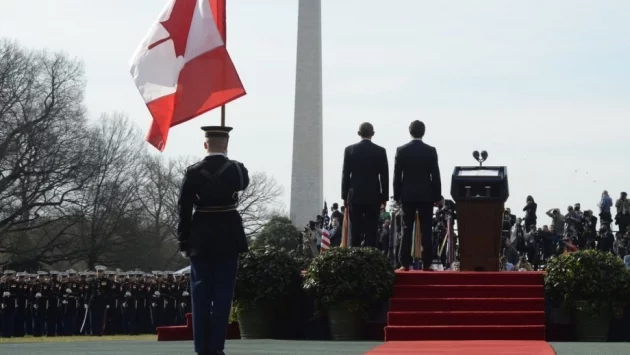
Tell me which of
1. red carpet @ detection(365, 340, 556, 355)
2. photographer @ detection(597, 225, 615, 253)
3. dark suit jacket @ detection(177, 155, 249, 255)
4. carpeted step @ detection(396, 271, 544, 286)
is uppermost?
photographer @ detection(597, 225, 615, 253)

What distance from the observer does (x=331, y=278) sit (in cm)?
1577

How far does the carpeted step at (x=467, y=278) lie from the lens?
1609 centimetres

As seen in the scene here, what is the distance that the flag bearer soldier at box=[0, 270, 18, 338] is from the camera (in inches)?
1316

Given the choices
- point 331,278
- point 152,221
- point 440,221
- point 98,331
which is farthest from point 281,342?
point 152,221

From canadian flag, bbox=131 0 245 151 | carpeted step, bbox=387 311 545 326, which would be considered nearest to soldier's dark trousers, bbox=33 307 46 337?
canadian flag, bbox=131 0 245 151

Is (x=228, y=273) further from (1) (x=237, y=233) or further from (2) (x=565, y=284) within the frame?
(2) (x=565, y=284)

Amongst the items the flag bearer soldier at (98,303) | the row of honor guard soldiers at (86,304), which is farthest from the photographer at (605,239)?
the flag bearer soldier at (98,303)

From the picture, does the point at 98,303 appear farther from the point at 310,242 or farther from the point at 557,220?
the point at 557,220

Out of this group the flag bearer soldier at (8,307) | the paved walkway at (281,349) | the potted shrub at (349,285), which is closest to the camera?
the paved walkway at (281,349)

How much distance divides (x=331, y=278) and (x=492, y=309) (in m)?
1.85

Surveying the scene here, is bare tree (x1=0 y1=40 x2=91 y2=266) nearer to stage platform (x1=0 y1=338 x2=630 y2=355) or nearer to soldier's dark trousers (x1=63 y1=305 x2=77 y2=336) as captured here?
soldier's dark trousers (x1=63 y1=305 x2=77 y2=336)

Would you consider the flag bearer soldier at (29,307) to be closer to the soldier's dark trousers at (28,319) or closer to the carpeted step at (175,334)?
the soldier's dark trousers at (28,319)

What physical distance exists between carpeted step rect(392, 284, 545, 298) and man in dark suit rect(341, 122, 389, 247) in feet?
4.05

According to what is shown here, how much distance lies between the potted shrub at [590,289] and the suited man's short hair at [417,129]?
89.9 inches
